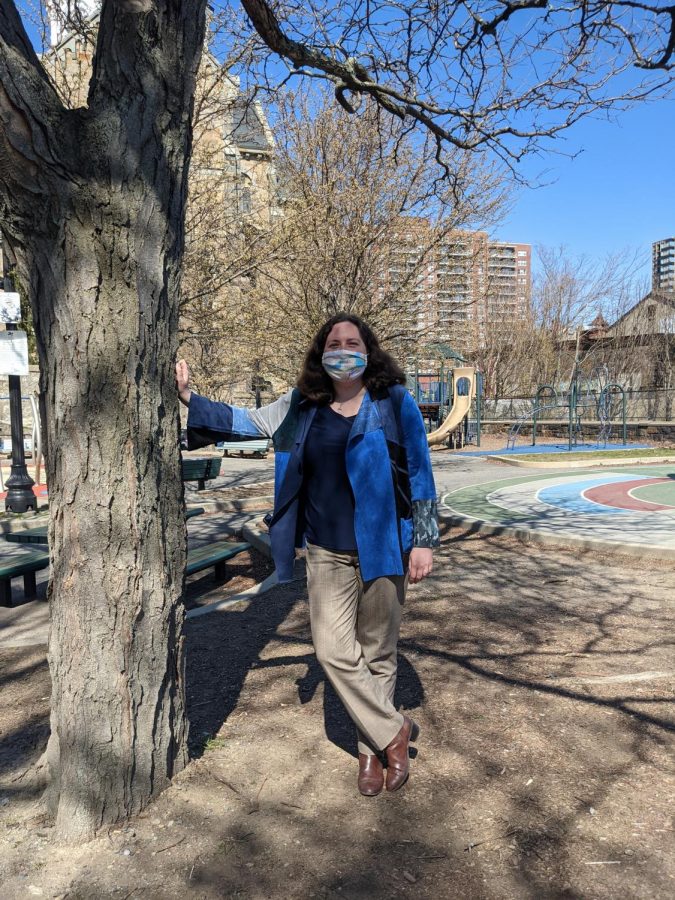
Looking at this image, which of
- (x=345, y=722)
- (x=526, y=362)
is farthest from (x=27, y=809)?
(x=526, y=362)

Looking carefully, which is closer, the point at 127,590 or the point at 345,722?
the point at 127,590

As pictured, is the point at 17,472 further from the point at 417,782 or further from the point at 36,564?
the point at 417,782

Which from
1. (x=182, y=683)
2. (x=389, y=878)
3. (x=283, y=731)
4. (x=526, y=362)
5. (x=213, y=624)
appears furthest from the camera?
(x=526, y=362)

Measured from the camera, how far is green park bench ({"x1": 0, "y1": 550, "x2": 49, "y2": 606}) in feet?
18.0

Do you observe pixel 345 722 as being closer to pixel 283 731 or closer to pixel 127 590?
pixel 283 731

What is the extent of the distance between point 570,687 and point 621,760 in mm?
759

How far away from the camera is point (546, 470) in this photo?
16.7 metres

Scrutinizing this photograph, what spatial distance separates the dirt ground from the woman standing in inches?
13.1

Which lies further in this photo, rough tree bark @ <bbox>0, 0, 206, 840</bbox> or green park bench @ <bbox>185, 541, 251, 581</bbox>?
green park bench @ <bbox>185, 541, 251, 581</bbox>

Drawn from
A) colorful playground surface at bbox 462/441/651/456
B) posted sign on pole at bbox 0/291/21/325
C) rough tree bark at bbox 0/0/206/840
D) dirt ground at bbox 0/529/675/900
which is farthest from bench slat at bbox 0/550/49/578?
colorful playground surface at bbox 462/441/651/456

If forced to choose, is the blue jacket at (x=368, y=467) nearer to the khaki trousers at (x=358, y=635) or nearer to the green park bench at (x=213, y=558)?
the khaki trousers at (x=358, y=635)

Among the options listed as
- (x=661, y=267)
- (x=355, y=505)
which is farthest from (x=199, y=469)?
(x=661, y=267)

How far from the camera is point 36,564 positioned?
5.67m

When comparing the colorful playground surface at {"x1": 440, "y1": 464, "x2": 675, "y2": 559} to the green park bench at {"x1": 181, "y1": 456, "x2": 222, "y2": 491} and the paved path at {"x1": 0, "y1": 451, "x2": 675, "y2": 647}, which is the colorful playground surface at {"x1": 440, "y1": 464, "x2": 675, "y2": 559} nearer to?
the paved path at {"x1": 0, "y1": 451, "x2": 675, "y2": 647}
